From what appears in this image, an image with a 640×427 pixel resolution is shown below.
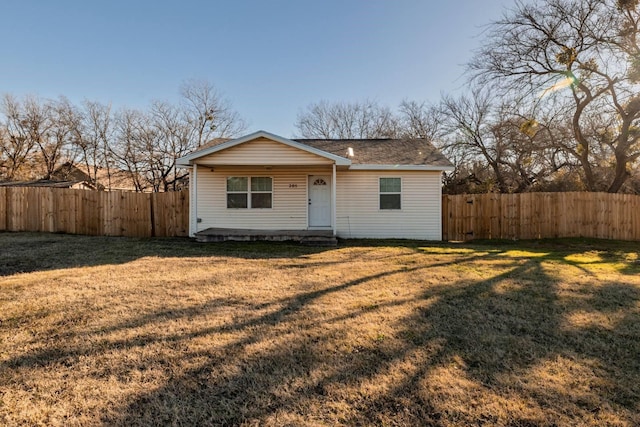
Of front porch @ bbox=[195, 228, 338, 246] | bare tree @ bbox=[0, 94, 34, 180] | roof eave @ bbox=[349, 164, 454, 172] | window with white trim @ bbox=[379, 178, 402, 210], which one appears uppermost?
bare tree @ bbox=[0, 94, 34, 180]

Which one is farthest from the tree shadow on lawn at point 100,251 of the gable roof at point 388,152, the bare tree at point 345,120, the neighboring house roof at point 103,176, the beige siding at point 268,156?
the bare tree at point 345,120

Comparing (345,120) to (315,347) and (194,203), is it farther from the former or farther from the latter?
(315,347)

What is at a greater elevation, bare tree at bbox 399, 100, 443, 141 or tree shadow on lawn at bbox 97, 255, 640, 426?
bare tree at bbox 399, 100, 443, 141

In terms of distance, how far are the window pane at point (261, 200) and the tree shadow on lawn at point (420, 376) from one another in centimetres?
769

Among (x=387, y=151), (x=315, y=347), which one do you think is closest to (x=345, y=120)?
(x=387, y=151)

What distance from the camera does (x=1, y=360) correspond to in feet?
8.57

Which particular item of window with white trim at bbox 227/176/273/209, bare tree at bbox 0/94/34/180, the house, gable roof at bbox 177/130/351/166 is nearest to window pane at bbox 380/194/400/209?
the house

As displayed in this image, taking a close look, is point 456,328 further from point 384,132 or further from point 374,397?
point 384,132

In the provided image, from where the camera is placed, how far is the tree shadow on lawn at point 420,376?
206 centimetres

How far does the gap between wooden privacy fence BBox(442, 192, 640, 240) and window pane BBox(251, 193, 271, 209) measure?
6.35 metres

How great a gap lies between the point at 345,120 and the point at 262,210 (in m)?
19.9

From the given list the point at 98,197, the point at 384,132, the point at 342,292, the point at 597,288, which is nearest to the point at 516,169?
the point at 384,132

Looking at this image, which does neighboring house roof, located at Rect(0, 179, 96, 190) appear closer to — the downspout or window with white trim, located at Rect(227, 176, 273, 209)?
the downspout

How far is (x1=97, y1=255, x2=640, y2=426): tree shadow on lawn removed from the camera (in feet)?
6.77
